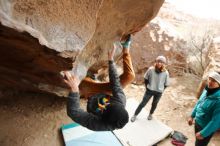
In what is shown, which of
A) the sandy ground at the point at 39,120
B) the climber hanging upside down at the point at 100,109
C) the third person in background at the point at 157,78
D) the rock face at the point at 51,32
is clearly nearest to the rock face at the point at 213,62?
the sandy ground at the point at 39,120

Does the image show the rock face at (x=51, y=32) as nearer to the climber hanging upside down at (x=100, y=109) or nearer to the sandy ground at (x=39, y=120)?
the climber hanging upside down at (x=100, y=109)

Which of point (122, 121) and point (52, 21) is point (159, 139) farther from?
point (52, 21)

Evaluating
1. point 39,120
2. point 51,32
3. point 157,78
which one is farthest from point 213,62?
point 51,32

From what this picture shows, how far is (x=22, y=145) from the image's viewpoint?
13.8 feet

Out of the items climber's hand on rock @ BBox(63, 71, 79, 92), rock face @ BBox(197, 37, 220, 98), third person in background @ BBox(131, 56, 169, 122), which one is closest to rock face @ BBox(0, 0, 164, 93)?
climber's hand on rock @ BBox(63, 71, 79, 92)

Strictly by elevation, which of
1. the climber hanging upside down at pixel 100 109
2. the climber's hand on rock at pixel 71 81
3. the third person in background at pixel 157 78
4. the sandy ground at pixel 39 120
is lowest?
the sandy ground at pixel 39 120

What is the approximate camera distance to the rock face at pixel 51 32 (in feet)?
6.82

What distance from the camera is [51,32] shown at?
2330 millimetres

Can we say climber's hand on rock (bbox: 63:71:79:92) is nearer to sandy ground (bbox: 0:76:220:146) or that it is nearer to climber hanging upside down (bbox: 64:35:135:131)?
climber hanging upside down (bbox: 64:35:135:131)

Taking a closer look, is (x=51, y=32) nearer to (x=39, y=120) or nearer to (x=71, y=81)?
(x=71, y=81)

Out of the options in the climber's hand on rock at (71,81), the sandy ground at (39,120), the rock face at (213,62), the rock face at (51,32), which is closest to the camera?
the rock face at (51,32)

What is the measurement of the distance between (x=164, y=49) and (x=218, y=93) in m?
4.22

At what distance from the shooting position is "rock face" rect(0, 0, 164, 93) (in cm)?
208

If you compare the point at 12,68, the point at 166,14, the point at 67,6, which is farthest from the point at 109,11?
the point at 166,14
